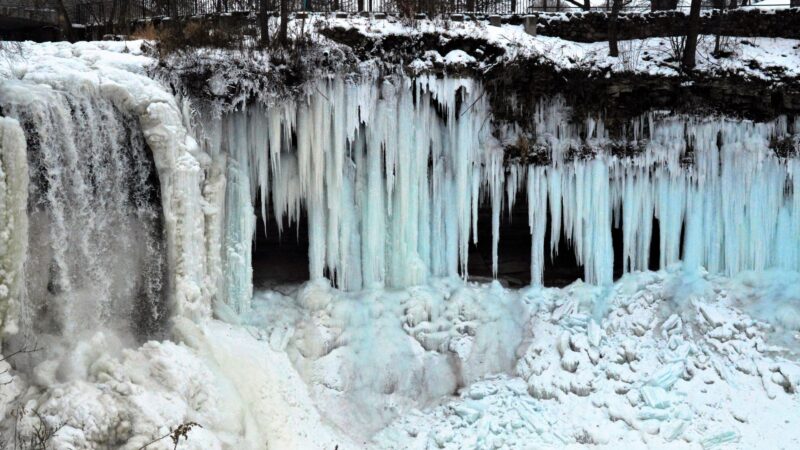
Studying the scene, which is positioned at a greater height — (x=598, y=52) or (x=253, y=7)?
(x=253, y=7)

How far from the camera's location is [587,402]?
11.1 metres

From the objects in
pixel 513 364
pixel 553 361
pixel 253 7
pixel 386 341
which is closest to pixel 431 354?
pixel 386 341

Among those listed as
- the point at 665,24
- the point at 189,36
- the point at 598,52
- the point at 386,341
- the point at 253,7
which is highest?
the point at 253,7

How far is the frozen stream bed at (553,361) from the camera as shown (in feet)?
35.1

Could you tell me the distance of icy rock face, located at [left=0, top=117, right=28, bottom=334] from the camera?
25.6 feet

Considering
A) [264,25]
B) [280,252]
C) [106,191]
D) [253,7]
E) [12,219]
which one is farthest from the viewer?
[253,7]

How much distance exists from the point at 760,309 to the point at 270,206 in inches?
293

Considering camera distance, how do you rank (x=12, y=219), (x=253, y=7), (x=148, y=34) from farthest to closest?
(x=253, y=7) → (x=148, y=34) → (x=12, y=219)

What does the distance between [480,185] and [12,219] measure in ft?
21.9

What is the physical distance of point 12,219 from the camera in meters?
7.92

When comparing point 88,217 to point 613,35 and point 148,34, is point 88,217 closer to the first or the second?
point 148,34

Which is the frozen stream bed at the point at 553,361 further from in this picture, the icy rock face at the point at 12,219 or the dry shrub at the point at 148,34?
the dry shrub at the point at 148,34

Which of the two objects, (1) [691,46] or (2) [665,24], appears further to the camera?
(2) [665,24]

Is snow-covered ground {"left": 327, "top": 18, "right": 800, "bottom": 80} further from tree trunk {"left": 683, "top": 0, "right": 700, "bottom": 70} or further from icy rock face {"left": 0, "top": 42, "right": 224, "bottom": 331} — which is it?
icy rock face {"left": 0, "top": 42, "right": 224, "bottom": 331}
